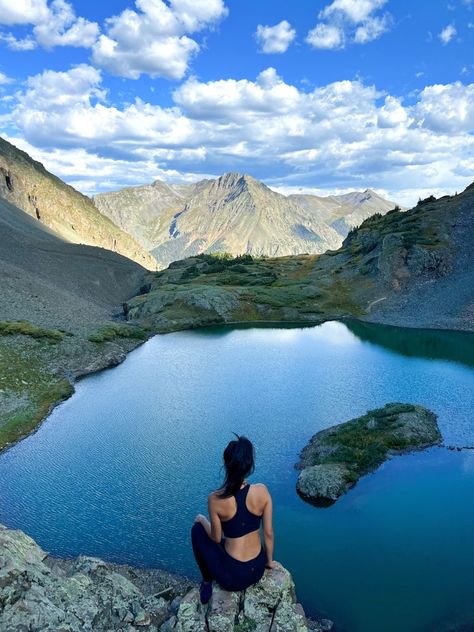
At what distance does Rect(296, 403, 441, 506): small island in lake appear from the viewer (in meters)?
35.6

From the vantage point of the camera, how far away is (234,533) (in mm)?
13266

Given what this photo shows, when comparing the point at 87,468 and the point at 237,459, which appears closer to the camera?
the point at 237,459

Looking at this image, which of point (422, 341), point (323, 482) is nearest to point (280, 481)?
point (323, 482)

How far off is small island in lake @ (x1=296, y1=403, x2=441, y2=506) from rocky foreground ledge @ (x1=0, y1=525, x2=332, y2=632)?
59.3 ft

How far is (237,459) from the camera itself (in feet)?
40.7

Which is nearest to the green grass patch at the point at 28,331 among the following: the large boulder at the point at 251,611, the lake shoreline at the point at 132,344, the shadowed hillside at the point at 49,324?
the shadowed hillside at the point at 49,324

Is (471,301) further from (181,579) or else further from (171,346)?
(181,579)

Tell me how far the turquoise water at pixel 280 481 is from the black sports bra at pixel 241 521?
13.9m

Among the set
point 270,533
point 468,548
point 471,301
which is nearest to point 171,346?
point 471,301

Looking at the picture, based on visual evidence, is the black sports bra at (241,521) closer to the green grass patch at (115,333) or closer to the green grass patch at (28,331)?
the green grass patch at (28,331)

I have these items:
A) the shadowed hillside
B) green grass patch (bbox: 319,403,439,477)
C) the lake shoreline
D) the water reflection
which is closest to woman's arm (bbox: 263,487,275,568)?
green grass patch (bbox: 319,403,439,477)

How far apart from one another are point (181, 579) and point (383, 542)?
11.9m

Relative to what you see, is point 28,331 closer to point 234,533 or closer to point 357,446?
point 357,446

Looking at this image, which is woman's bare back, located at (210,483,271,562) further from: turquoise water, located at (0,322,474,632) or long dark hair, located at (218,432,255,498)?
turquoise water, located at (0,322,474,632)
